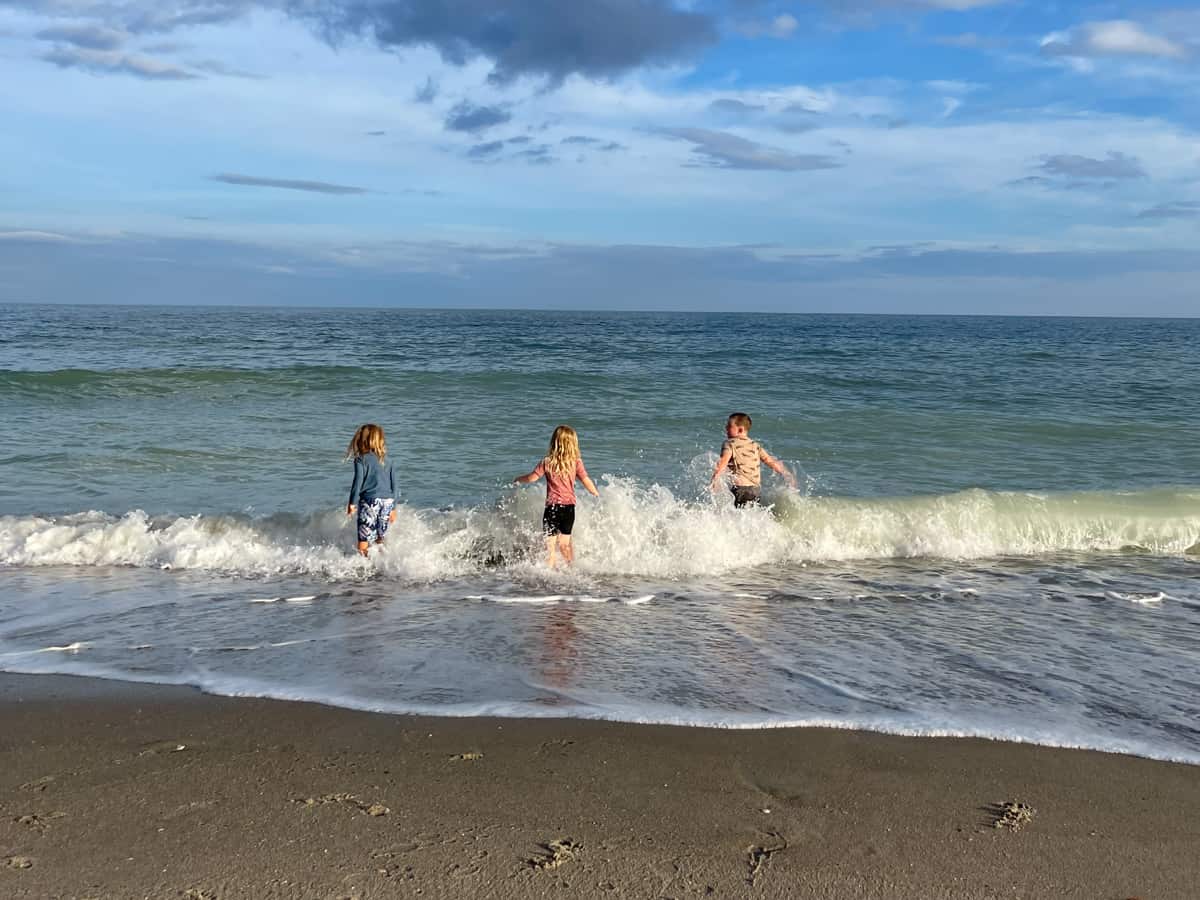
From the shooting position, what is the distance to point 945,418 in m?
19.3

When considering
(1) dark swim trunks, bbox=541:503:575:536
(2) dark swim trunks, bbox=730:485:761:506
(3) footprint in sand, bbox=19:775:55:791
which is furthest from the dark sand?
(2) dark swim trunks, bbox=730:485:761:506

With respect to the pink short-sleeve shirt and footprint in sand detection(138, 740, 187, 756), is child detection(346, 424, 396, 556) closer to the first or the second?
the pink short-sleeve shirt

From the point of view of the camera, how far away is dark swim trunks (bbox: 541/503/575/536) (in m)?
8.80

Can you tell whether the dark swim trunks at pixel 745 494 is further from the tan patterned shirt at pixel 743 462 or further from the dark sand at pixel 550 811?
the dark sand at pixel 550 811

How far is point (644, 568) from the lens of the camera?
28.8ft

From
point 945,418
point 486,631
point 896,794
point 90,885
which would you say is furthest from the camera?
point 945,418

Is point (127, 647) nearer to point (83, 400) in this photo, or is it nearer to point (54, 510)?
point (54, 510)

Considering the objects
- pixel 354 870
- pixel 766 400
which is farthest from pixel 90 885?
pixel 766 400

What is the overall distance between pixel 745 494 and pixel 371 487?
3806mm

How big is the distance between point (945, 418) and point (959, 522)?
9.58m

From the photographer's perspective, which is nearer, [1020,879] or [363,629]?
[1020,879]

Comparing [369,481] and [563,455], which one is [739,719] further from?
[369,481]

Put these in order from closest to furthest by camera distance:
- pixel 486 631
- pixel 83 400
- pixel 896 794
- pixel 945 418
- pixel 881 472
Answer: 1. pixel 896 794
2. pixel 486 631
3. pixel 881 472
4. pixel 945 418
5. pixel 83 400

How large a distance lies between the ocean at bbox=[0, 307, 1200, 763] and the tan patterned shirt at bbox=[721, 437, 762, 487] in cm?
33
